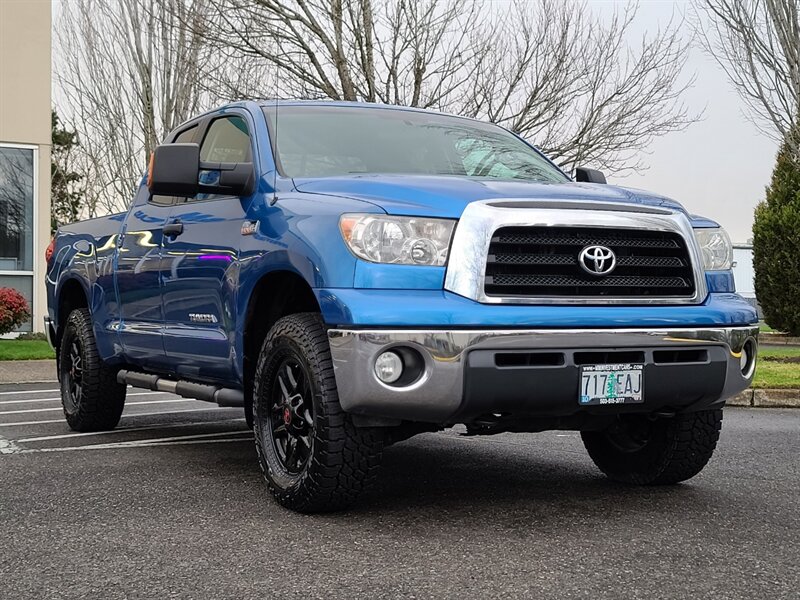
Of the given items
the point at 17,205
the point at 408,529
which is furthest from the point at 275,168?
the point at 17,205

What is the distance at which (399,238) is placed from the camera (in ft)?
14.1

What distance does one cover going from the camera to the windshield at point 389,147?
212 inches

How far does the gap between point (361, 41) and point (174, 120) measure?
5956 mm

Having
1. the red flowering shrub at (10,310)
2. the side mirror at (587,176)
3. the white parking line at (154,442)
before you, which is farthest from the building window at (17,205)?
the side mirror at (587,176)

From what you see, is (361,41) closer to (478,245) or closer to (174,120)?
(174,120)

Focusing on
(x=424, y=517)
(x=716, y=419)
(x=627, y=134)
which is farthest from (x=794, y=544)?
(x=627, y=134)

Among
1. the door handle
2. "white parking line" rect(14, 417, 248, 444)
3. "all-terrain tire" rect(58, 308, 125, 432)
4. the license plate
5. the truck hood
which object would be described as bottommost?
"white parking line" rect(14, 417, 248, 444)

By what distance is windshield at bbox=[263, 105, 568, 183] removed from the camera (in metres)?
5.39

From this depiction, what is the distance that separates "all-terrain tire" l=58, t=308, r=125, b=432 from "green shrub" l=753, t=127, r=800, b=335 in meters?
17.9

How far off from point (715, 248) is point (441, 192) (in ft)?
4.37

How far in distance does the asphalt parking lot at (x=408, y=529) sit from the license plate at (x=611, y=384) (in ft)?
1.68

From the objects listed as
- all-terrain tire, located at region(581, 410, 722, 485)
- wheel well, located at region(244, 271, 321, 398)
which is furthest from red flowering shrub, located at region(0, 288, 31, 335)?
all-terrain tire, located at region(581, 410, 722, 485)

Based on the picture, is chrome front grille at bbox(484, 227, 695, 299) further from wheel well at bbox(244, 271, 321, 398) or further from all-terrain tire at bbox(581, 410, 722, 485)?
wheel well at bbox(244, 271, 321, 398)

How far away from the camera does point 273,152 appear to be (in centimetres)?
536
